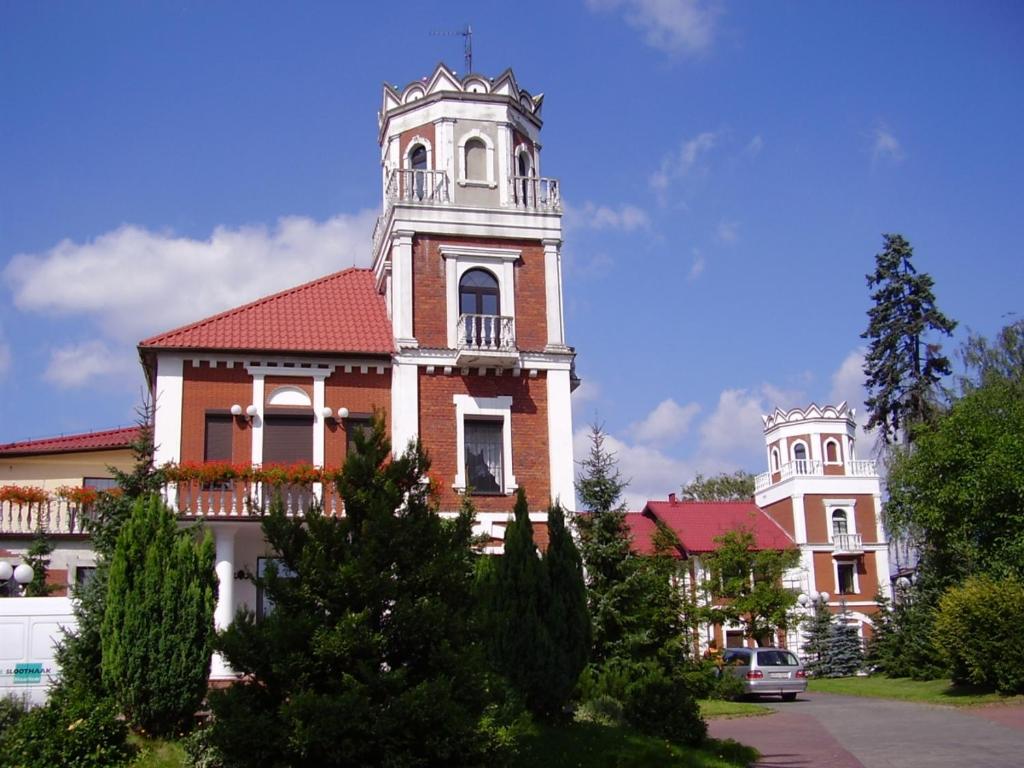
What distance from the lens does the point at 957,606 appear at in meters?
30.7

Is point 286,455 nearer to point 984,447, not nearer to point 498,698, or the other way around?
point 498,698

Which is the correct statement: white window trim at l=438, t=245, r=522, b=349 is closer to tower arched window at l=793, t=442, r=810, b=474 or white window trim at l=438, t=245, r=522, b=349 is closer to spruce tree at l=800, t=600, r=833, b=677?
spruce tree at l=800, t=600, r=833, b=677

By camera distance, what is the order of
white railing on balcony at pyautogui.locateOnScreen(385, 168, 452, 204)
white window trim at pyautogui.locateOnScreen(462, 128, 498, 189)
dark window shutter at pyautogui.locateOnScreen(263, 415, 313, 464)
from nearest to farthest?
dark window shutter at pyautogui.locateOnScreen(263, 415, 313, 464), white railing on balcony at pyautogui.locateOnScreen(385, 168, 452, 204), white window trim at pyautogui.locateOnScreen(462, 128, 498, 189)

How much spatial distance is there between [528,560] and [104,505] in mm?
7486

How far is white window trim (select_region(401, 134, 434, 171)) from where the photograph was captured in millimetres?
27547

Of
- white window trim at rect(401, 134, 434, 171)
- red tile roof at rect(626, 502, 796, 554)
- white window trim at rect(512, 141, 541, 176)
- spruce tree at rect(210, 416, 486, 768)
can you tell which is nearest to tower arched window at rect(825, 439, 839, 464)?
red tile roof at rect(626, 502, 796, 554)

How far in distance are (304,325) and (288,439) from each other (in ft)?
10.4

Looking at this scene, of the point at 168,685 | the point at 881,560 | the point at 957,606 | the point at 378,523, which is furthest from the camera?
the point at 881,560

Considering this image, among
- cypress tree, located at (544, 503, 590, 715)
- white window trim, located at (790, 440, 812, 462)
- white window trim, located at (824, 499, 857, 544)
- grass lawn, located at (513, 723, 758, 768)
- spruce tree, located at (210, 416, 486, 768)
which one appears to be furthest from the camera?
white window trim, located at (790, 440, 812, 462)

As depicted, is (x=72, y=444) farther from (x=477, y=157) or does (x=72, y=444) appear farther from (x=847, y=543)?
(x=847, y=543)

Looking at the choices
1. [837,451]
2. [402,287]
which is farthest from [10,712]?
[837,451]

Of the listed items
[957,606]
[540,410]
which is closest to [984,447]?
[957,606]

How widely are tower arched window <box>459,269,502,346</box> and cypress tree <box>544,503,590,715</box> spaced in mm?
7816

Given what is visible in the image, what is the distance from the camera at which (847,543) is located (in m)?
58.4
